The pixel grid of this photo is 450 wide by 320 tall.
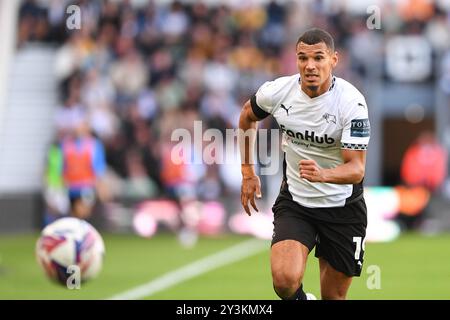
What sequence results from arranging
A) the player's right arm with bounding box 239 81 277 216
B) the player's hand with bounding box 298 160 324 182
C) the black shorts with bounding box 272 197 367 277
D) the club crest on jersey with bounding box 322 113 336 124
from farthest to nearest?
the player's right arm with bounding box 239 81 277 216, the black shorts with bounding box 272 197 367 277, the club crest on jersey with bounding box 322 113 336 124, the player's hand with bounding box 298 160 324 182

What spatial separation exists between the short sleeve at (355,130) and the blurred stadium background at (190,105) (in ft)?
32.0

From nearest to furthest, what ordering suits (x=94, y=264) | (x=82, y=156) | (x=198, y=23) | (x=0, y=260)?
(x=94, y=264)
(x=0, y=260)
(x=82, y=156)
(x=198, y=23)

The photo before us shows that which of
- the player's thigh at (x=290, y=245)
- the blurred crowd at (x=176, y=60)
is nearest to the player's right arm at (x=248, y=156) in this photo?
the player's thigh at (x=290, y=245)

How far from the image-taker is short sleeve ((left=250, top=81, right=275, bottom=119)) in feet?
30.6

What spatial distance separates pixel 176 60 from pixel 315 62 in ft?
53.2

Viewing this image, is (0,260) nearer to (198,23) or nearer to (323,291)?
(323,291)

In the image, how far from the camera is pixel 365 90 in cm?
2416

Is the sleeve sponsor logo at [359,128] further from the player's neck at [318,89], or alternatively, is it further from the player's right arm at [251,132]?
the player's right arm at [251,132]

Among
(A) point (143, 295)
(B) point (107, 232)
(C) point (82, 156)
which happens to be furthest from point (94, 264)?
(B) point (107, 232)

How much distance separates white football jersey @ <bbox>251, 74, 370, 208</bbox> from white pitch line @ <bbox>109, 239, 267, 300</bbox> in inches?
129

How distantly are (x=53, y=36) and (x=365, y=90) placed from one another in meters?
7.12

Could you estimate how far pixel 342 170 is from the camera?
28.8 ft

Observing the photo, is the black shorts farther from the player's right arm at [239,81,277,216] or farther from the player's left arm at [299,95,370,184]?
the player's left arm at [299,95,370,184]

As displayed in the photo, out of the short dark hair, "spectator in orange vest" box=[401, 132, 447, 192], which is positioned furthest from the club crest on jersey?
"spectator in orange vest" box=[401, 132, 447, 192]
